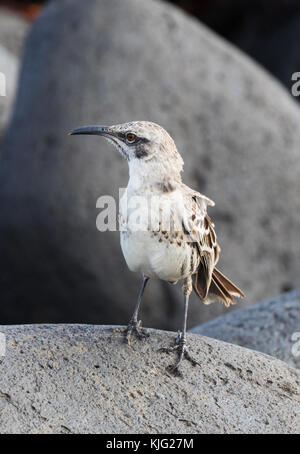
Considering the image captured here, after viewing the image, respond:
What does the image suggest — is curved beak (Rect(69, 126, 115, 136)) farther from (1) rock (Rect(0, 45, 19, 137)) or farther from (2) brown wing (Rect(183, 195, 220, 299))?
(1) rock (Rect(0, 45, 19, 137))

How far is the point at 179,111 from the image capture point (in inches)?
313

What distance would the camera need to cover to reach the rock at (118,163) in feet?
25.0

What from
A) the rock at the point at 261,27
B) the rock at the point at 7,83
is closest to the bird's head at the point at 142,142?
the rock at the point at 7,83

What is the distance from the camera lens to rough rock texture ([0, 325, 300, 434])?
3.81 meters

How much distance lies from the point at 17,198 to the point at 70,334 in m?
3.74

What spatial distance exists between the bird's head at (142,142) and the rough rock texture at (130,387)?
1.08m

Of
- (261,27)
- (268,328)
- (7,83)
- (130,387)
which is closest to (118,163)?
(268,328)

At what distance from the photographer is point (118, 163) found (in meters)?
7.69

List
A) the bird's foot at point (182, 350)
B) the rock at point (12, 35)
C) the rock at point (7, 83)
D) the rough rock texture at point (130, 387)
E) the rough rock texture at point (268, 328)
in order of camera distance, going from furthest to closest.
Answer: the rock at point (12, 35) < the rock at point (7, 83) < the rough rock texture at point (268, 328) < the bird's foot at point (182, 350) < the rough rock texture at point (130, 387)

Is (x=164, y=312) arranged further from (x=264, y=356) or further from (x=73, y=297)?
(x=264, y=356)

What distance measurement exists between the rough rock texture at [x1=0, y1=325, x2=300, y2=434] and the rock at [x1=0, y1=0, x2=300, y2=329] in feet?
10.1

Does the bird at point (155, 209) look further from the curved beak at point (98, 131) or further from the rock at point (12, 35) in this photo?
the rock at point (12, 35)

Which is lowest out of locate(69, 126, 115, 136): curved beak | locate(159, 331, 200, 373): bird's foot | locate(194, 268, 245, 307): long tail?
locate(159, 331, 200, 373): bird's foot

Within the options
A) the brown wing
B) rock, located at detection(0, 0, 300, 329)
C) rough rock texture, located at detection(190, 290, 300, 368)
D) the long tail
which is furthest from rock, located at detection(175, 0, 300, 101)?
the brown wing
